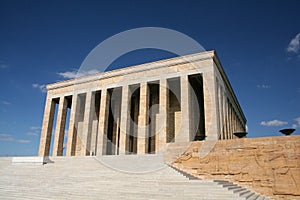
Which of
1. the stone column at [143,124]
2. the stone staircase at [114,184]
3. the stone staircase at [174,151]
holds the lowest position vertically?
the stone staircase at [114,184]

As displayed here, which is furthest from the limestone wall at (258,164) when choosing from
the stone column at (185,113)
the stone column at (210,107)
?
the stone column at (185,113)

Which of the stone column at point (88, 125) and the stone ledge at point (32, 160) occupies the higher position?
Answer: the stone column at point (88, 125)

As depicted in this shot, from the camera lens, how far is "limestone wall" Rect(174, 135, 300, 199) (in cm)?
957

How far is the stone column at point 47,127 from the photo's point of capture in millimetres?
23344

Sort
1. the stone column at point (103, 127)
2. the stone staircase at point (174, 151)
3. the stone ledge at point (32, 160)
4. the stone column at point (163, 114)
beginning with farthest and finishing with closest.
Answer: the stone column at point (103, 127)
the stone column at point (163, 114)
the stone ledge at point (32, 160)
the stone staircase at point (174, 151)

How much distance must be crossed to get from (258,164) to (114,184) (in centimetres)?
640

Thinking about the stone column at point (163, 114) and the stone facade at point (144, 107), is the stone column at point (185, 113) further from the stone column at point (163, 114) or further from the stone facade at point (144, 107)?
the stone column at point (163, 114)

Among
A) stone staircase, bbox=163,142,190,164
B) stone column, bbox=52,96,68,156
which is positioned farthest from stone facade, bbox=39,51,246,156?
stone staircase, bbox=163,142,190,164

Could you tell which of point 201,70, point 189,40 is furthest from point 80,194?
point 201,70

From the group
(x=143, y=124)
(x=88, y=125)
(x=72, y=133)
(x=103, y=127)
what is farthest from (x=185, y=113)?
(x=72, y=133)

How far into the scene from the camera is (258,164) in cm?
1023

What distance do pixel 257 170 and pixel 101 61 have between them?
10.8 m

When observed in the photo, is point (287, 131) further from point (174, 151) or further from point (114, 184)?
point (114, 184)

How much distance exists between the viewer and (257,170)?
10188 mm
